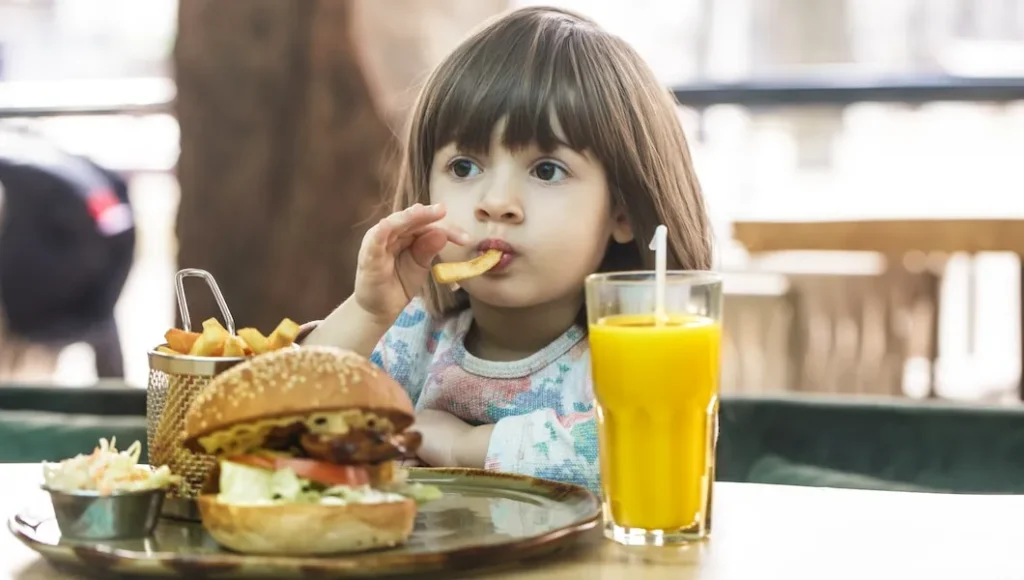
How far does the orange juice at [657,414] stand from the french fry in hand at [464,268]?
0.32 meters

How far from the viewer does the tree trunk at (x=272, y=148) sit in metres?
3.75

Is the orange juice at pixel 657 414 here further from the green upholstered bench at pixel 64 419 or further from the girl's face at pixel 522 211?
the green upholstered bench at pixel 64 419

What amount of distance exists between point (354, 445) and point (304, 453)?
0.20 ft

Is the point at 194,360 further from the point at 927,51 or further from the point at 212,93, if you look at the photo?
the point at 927,51

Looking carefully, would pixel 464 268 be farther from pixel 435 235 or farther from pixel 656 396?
pixel 656 396

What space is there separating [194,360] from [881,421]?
143 centimetres

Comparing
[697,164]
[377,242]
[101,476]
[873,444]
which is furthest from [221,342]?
[697,164]

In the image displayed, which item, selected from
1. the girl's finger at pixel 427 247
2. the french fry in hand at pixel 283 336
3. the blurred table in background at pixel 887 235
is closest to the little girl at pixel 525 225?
the girl's finger at pixel 427 247

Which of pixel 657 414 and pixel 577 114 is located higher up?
pixel 577 114

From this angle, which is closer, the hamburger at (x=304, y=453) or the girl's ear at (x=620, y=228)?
the hamburger at (x=304, y=453)

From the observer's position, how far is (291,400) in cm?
103

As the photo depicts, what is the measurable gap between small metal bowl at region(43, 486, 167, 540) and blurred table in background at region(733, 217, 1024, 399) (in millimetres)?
3166

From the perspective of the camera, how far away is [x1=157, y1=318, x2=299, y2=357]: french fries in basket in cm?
124

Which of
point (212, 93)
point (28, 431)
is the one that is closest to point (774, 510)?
point (28, 431)
